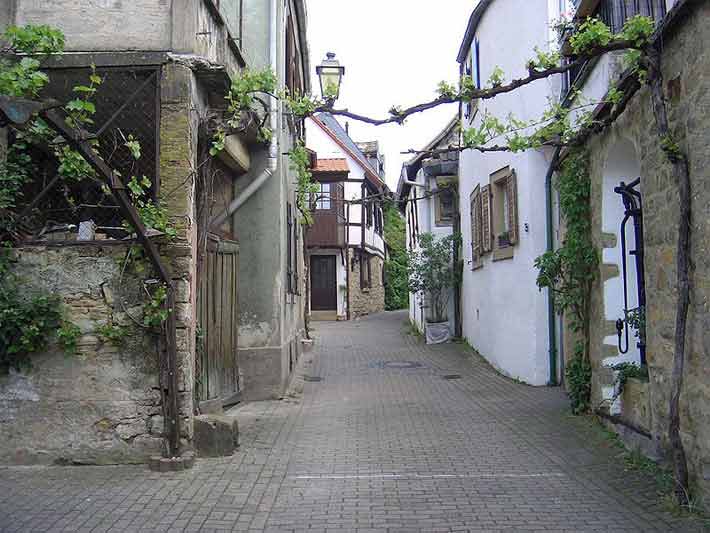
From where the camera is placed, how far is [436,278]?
59.9ft

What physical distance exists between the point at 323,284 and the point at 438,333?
33.1ft

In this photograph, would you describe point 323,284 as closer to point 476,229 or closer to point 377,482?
point 476,229

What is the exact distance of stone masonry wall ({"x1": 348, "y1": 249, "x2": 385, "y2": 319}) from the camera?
28.1 metres

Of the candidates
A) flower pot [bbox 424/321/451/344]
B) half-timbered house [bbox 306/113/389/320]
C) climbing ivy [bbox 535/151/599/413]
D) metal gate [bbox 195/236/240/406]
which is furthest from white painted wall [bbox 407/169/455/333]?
climbing ivy [bbox 535/151/599/413]

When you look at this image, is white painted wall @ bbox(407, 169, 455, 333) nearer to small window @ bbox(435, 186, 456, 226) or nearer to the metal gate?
small window @ bbox(435, 186, 456, 226)

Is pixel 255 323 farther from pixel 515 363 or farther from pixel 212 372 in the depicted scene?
pixel 515 363

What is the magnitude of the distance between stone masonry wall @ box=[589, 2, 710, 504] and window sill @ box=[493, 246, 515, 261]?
4.96 m

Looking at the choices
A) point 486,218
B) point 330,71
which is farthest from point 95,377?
point 486,218

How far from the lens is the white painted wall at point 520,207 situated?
34.2 ft

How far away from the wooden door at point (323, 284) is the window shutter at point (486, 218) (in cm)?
1456

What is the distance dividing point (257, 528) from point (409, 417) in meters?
4.25

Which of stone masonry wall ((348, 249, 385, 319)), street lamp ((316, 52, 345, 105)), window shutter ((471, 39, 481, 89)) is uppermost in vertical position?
window shutter ((471, 39, 481, 89))

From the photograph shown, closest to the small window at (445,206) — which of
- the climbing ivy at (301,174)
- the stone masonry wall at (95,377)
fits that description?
the climbing ivy at (301,174)

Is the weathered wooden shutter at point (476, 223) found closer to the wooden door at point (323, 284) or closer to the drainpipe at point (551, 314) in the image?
the drainpipe at point (551, 314)
